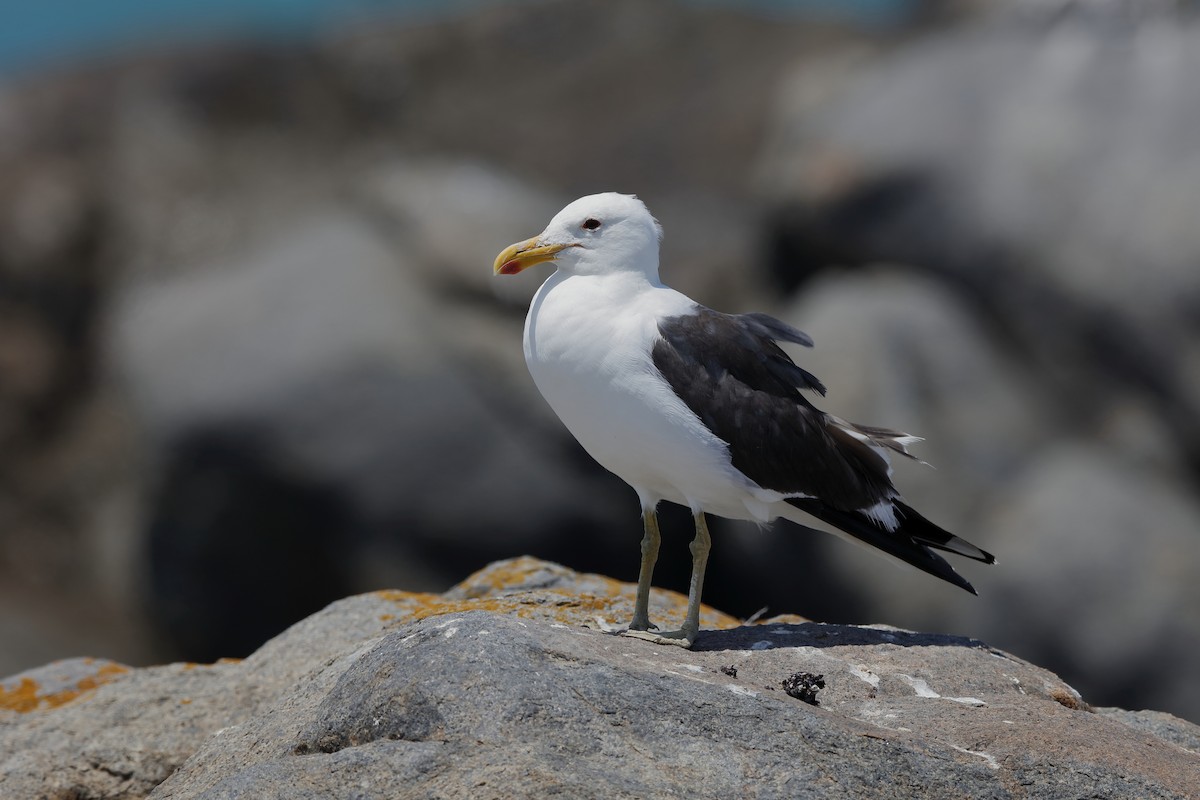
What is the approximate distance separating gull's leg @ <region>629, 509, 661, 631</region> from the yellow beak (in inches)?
55.6

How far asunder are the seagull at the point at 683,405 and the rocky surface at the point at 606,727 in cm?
59

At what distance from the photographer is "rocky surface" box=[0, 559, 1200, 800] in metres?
5.84

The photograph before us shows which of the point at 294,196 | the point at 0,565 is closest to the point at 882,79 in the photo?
the point at 294,196

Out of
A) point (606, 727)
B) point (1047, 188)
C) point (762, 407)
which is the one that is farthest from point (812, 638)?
point (1047, 188)

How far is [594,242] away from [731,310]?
1215 cm

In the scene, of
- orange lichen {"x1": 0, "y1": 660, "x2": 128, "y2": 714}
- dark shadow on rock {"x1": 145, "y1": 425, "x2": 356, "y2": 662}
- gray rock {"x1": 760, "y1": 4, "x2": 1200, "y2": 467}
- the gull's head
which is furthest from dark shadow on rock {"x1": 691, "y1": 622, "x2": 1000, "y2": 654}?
gray rock {"x1": 760, "y1": 4, "x2": 1200, "y2": 467}

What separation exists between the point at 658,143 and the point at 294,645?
18581mm

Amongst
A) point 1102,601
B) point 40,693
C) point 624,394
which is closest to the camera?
point 624,394

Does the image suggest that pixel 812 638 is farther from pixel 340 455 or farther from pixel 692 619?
pixel 340 455

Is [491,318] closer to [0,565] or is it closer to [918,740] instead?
[0,565]

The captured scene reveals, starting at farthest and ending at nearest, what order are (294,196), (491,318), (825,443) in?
1. (294,196)
2. (491,318)
3. (825,443)

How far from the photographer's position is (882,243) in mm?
19578

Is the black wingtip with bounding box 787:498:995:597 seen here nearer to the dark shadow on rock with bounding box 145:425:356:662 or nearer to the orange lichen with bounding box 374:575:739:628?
the orange lichen with bounding box 374:575:739:628

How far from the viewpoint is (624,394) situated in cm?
723
